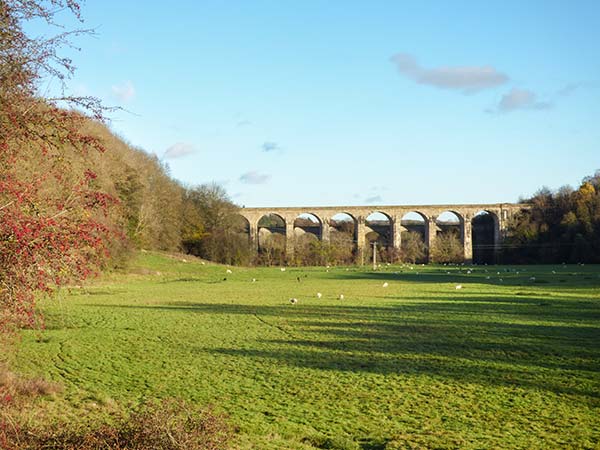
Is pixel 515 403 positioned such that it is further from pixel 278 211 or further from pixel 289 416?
pixel 278 211

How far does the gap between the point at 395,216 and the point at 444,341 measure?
Answer: 7026cm

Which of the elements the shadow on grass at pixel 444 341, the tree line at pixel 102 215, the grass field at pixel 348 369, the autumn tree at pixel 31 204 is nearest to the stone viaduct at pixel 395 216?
the tree line at pixel 102 215

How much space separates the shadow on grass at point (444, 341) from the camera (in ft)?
31.0

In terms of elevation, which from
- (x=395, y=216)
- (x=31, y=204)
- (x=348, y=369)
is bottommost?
(x=348, y=369)

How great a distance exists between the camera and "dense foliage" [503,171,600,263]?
66125 millimetres

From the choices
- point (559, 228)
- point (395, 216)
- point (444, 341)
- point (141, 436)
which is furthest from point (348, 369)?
point (395, 216)

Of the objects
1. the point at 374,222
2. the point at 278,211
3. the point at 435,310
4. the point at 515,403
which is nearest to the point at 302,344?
the point at 515,403

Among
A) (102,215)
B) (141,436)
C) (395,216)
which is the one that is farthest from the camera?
(395,216)

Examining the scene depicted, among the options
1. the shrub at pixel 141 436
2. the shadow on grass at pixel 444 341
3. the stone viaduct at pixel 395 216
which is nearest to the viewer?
the shrub at pixel 141 436

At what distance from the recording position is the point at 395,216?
269 feet

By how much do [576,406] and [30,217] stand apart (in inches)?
240

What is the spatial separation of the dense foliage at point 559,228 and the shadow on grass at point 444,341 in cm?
5010

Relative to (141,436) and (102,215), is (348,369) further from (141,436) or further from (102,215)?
(102,215)

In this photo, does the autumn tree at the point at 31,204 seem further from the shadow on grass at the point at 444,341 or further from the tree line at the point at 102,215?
the shadow on grass at the point at 444,341
